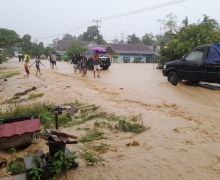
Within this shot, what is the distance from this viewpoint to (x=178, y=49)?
92.7 ft

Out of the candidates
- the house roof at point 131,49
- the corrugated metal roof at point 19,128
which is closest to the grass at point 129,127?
the corrugated metal roof at point 19,128

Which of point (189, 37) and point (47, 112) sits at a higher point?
point (189, 37)

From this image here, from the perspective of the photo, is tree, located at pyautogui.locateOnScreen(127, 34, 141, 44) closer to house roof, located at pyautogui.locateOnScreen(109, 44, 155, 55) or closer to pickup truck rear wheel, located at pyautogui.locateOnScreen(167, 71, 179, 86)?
house roof, located at pyautogui.locateOnScreen(109, 44, 155, 55)

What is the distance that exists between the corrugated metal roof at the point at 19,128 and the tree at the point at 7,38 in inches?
1554

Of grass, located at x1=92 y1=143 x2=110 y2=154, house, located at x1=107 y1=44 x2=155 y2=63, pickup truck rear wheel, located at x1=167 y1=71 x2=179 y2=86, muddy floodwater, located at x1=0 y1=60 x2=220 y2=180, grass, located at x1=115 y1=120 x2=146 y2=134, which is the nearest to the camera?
muddy floodwater, located at x1=0 y1=60 x2=220 y2=180

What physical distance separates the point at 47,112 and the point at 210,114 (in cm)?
460

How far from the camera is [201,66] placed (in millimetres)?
14914

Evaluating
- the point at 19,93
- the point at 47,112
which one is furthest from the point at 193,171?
the point at 19,93

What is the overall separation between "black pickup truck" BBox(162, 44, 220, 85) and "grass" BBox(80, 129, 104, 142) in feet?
25.5

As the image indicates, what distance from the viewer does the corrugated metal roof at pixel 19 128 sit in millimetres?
7340

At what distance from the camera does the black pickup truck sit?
14547 mm

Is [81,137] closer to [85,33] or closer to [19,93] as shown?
[19,93]

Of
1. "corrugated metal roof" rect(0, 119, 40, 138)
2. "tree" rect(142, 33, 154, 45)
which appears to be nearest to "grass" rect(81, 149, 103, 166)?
"corrugated metal roof" rect(0, 119, 40, 138)

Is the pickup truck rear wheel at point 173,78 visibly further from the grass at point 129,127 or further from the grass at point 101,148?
the grass at point 101,148
